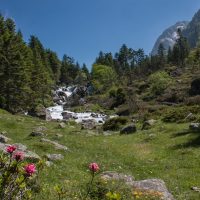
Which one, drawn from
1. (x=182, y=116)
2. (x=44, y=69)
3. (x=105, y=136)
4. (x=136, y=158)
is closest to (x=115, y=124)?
(x=182, y=116)

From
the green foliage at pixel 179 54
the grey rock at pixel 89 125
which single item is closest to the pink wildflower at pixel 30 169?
the grey rock at pixel 89 125

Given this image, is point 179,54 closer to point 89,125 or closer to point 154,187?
point 89,125

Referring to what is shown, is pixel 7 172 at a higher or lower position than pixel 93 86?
lower

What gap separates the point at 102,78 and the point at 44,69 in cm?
4008

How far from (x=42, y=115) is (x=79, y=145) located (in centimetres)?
4241

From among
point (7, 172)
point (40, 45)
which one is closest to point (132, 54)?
point (40, 45)

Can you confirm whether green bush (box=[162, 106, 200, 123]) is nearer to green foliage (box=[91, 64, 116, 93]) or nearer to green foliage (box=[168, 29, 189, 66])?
green foliage (box=[91, 64, 116, 93])

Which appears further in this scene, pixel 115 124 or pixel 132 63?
pixel 132 63

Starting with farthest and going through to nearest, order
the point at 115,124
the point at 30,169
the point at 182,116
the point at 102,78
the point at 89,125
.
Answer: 1. the point at 102,78
2. the point at 89,125
3. the point at 115,124
4. the point at 182,116
5. the point at 30,169

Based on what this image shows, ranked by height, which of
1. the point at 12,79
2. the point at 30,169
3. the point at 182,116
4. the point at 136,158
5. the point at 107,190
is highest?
the point at 12,79

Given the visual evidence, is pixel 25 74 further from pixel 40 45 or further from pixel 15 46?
pixel 40 45

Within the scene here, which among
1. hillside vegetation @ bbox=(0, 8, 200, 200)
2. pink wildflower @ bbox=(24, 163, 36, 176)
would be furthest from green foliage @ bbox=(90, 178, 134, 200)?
pink wildflower @ bbox=(24, 163, 36, 176)

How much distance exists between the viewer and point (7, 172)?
6.07m

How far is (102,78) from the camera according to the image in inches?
5556
